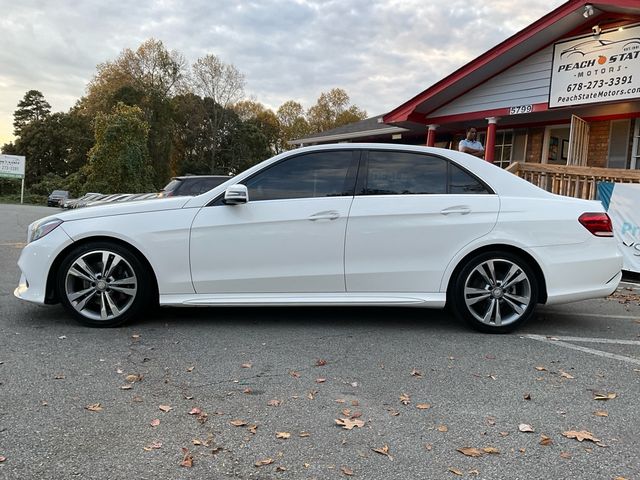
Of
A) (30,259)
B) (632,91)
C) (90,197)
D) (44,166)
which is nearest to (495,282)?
(30,259)

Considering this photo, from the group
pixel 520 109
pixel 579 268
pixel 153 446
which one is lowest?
pixel 153 446

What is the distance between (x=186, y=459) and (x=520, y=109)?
11.9 m

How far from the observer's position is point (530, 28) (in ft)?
36.5

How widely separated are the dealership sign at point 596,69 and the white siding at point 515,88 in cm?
27

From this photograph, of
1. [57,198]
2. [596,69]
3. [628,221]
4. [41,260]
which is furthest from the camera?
[57,198]

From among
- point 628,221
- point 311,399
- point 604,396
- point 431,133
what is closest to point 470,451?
point 311,399

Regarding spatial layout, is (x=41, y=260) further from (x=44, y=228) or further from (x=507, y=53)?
(x=507, y=53)

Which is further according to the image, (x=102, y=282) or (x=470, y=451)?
(x=102, y=282)

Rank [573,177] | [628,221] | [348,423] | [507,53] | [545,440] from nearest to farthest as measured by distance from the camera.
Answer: [545,440]
[348,423]
[628,221]
[573,177]
[507,53]

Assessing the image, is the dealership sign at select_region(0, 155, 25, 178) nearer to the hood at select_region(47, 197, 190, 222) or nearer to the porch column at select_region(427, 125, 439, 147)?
the porch column at select_region(427, 125, 439, 147)

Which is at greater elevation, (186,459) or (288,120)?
(288,120)

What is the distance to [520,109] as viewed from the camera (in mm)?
12281

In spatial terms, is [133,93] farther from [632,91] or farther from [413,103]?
[632,91]

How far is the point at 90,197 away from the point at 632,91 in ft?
91.4
